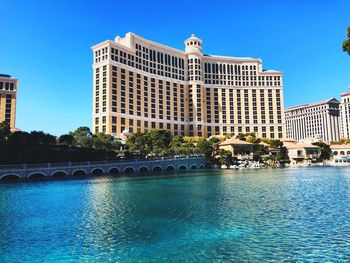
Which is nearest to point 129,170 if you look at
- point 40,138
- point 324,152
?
point 40,138

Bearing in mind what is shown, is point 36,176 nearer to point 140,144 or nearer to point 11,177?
point 11,177

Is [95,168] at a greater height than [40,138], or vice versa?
[40,138]

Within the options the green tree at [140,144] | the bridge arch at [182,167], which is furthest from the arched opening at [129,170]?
the bridge arch at [182,167]


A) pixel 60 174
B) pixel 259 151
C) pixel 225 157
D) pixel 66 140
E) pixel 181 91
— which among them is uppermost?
pixel 181 91

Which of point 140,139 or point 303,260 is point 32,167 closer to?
point 140,139

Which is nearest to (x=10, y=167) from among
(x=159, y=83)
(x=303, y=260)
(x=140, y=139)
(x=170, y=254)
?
(x=140, y=139)

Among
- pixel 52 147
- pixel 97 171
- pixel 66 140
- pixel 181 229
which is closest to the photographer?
pixel 181 229

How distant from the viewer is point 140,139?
118 metres

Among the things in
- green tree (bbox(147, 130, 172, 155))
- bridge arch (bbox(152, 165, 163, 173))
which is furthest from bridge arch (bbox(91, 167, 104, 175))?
green tree (bbox(147, 130, 172, 155))

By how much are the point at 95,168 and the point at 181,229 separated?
2593 inches

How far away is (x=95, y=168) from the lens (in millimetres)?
85250

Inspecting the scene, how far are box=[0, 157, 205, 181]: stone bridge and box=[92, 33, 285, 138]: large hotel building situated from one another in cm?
4245

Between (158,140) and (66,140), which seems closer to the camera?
(66,140)

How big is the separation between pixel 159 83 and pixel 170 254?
509 ft
